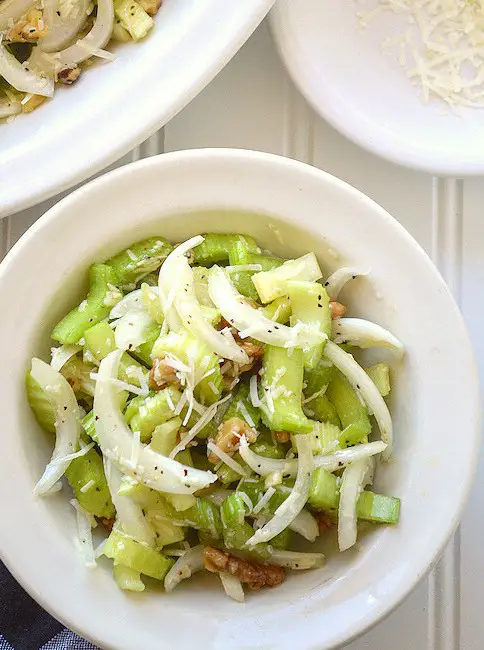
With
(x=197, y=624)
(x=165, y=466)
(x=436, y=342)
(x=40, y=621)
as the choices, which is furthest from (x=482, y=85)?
(x=40, y=621)

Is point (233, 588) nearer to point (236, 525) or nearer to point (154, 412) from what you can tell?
point (236, 525)

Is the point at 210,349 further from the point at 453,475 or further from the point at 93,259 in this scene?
the point at 453,475

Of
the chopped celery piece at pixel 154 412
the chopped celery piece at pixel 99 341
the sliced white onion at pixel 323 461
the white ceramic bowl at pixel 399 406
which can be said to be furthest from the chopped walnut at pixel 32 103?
the sliced white onion at pixel 323 461

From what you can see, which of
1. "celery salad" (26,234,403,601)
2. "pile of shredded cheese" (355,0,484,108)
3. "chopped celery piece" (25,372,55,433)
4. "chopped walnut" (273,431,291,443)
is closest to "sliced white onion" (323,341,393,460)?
"celery salad" (26,234,403,601)

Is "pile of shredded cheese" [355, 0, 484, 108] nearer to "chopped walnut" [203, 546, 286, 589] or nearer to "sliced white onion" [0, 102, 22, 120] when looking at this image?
"sliced white onion" [0, 102, 22, 120]

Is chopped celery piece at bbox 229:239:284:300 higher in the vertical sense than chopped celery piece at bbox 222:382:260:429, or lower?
higher
